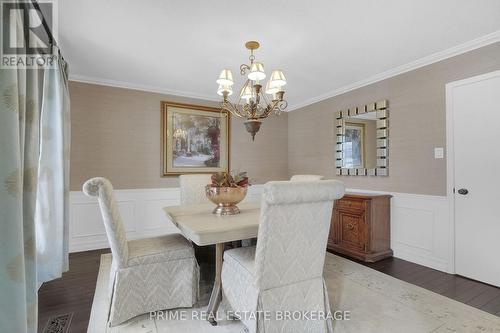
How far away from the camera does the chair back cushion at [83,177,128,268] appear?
161 centimetres

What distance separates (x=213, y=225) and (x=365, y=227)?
213 cm

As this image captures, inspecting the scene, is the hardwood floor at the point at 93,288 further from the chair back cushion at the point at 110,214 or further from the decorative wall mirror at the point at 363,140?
the decorative wall mirror at the point at 363,140

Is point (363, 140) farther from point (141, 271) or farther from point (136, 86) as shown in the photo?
point (136, 86)

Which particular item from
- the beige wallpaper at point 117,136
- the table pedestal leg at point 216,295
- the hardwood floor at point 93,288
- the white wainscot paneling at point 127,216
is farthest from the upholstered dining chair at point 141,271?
the beige wallpaper at point 117,136

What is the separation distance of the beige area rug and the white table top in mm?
670

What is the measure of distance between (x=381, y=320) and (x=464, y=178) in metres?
1.74

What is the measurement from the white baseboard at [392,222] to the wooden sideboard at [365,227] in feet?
0.46

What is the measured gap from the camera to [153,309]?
1.88 meters

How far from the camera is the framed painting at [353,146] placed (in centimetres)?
364

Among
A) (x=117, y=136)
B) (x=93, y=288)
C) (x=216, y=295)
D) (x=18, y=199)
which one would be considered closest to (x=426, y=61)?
(x=216, y=295)

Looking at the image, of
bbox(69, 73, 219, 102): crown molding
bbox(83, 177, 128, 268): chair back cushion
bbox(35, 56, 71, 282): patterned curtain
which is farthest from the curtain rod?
bbox(83, 177, 128, 268): chair back cushion

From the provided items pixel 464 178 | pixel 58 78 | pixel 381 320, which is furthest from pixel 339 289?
pixel 58 78

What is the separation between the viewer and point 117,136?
3.67 meters
